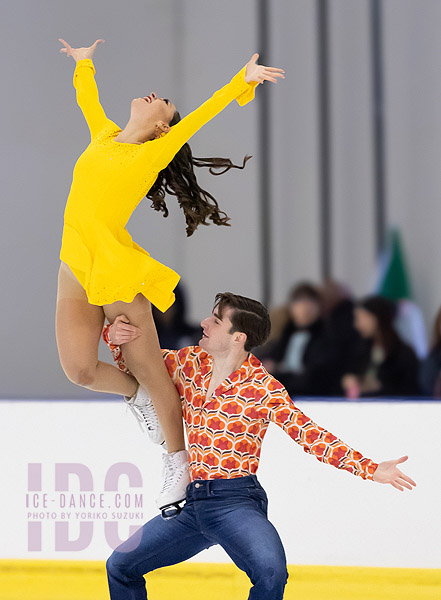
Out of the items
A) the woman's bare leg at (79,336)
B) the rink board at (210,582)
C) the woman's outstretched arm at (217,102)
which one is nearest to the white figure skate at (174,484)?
the woman's bare leg at (79,336)

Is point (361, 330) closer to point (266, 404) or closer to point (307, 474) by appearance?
point (307, 474)

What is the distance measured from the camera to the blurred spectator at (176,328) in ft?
14.9

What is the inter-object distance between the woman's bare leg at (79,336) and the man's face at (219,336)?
0.28m

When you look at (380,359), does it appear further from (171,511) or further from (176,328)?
(171,511)

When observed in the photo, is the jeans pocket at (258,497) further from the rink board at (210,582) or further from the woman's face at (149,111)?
the woman's face at (149,111)

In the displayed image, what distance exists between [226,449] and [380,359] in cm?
258

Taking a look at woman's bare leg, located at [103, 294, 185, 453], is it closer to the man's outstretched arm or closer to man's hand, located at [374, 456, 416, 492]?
the man's outstretched arm

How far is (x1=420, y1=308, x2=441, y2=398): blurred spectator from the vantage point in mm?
4293

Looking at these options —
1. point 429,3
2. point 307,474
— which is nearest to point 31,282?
point 307,474

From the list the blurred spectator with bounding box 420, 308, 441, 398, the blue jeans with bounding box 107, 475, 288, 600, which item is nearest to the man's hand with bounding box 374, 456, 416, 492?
the blue jeans with bounding box 107, 475, 288, 600

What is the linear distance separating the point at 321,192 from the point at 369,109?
545mm

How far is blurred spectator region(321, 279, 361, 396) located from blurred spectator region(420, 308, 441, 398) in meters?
0.41

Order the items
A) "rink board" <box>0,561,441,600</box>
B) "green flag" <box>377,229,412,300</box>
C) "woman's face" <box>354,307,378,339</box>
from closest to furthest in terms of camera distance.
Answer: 1. "rink board" <box>0,561,441,600</box>
2. "woman's face" <box>354,307,378,339</box>
3. "green flag" <box>377,229,412,300</box>

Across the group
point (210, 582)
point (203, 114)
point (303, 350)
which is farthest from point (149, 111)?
point (303, 350)
